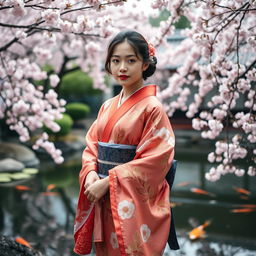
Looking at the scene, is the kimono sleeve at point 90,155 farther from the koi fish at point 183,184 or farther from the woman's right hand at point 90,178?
the koi fish at point 183,184

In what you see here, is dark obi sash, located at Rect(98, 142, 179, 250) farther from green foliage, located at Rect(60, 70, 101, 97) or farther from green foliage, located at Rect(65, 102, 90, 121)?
green foliage, located at Rect(60, 70, 101, 97)

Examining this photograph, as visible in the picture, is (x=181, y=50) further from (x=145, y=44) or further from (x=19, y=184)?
(x=145, y=44)

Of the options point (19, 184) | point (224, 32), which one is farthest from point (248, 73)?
point (19, 184)

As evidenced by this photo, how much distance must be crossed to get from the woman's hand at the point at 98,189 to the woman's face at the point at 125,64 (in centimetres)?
69

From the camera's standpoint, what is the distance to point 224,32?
166 inches

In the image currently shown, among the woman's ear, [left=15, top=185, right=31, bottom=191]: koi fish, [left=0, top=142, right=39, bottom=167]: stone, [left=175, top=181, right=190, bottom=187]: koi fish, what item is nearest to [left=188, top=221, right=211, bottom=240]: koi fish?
[left=175, top=181, right=190, bottom=187]: koi fish

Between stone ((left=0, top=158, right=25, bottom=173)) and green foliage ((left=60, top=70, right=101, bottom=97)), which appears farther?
green foliage ((left=60, top=70, right=101, bottom=97))

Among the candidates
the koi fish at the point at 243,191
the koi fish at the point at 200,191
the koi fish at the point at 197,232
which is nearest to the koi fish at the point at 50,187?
the koi fish at the point at 200,191

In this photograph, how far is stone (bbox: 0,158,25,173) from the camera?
329 inches

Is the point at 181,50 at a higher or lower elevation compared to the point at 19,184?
higher

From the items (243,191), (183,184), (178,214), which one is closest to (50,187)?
(183,184)

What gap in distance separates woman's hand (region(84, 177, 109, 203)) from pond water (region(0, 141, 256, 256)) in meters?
2.31

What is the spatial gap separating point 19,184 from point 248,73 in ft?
19.1

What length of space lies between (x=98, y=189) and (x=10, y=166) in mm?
6903
